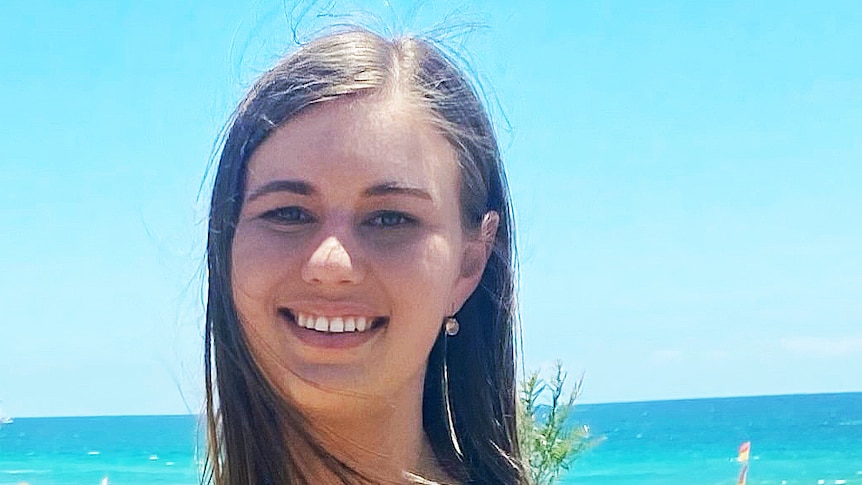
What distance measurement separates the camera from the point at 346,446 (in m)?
1.72

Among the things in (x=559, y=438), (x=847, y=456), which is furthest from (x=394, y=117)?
(x=847, y=456)

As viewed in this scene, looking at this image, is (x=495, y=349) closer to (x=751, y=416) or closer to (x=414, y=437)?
(x=414, y=437)

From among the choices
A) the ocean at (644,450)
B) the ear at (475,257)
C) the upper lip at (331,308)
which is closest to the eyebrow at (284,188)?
the upper lip at (331,308)

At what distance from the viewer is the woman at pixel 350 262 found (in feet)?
5.22

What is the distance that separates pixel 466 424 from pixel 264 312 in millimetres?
501

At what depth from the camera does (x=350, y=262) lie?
1569mm

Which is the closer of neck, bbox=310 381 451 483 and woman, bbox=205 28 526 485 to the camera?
woman, bbox=205 28 526 485

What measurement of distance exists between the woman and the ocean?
1747 centimetres

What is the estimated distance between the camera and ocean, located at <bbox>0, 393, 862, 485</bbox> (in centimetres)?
2942

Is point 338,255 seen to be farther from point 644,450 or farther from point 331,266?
point 644,450

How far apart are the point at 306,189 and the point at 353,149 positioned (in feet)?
0.27

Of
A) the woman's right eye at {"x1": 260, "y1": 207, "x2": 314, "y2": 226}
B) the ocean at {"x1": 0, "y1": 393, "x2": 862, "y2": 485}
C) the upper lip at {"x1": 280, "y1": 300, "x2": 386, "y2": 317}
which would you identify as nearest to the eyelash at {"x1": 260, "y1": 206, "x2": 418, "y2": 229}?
the woman's right eye at {"x1": 260, "y1": 207, "x2": 314, "y2": 226}

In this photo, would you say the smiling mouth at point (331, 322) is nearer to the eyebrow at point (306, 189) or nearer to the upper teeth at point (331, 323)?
the upper teeth at point (331, 323)

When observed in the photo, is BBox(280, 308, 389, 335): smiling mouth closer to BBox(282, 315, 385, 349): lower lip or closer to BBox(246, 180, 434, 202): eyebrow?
BBox(282, 315, 385, 349): lower lip
